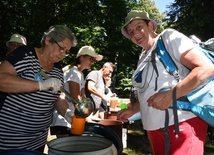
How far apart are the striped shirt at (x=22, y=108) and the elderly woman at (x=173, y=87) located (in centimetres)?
82

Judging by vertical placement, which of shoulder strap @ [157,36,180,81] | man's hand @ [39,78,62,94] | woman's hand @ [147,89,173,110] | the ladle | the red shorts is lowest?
the red shorts

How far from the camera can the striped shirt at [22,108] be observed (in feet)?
6.18

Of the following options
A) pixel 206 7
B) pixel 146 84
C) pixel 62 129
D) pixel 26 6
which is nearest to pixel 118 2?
pixel 26 6

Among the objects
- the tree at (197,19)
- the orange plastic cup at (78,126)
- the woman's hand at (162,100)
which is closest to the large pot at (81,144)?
the orange plastic cup at (78,126)

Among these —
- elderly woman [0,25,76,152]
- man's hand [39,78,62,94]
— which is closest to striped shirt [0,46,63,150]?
elderly woman [0,25,76,152]

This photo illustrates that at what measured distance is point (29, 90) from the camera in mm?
1791

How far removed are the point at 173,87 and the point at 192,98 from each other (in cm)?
15

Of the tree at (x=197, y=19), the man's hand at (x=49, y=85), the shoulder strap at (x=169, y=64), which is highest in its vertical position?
the tree at (x=197, y=19)

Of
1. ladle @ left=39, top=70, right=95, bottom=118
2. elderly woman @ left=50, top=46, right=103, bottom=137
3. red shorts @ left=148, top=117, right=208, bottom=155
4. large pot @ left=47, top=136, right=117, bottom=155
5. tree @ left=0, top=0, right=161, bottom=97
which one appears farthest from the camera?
tree @ left=0, top=0, right=161, bottom=97

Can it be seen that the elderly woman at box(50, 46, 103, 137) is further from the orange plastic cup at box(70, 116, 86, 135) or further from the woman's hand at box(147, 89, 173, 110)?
the woman's hand at box(147, 89, 173, 110)

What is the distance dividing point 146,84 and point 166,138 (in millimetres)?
423

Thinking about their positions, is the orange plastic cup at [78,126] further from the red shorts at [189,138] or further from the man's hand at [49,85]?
the red shorts at [189,138]

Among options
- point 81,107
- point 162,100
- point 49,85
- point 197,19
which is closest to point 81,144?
point 81,107

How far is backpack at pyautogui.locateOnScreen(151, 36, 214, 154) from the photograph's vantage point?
160 cm
